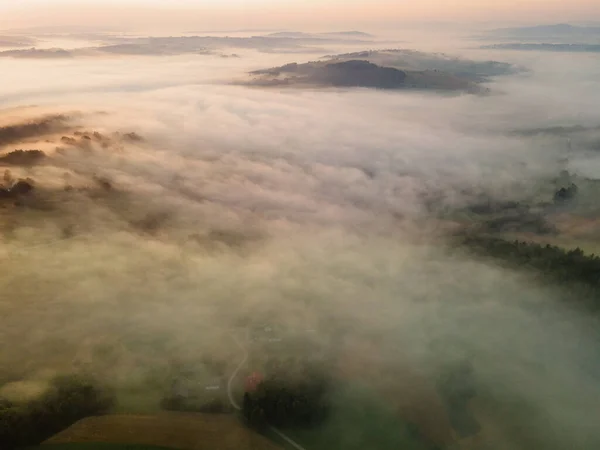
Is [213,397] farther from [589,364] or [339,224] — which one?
[339,224]

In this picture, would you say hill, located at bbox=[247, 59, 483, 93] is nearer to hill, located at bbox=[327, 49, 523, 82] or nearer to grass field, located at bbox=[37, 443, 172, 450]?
hill, located at bbox=[327, 49, 523, 82]

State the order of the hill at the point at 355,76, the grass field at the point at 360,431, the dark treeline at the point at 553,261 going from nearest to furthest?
1. the grass field at the point at 360,431
2. the dark treeline at the point at 553,261
3. the hill at the point at 355,76

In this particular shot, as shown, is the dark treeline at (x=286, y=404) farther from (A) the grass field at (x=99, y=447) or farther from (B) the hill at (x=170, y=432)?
(A) the grass field at (x=99, y=447)

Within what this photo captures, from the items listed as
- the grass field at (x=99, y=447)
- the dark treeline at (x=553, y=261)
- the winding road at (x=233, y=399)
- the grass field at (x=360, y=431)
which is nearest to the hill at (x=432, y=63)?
the dark treeline at (x=553, y=261)

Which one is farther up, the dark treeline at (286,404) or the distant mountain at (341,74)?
the distant mountain at (341,74)

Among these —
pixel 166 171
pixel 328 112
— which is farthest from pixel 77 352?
pixel 328 112

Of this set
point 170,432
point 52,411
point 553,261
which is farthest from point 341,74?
point 52,411
